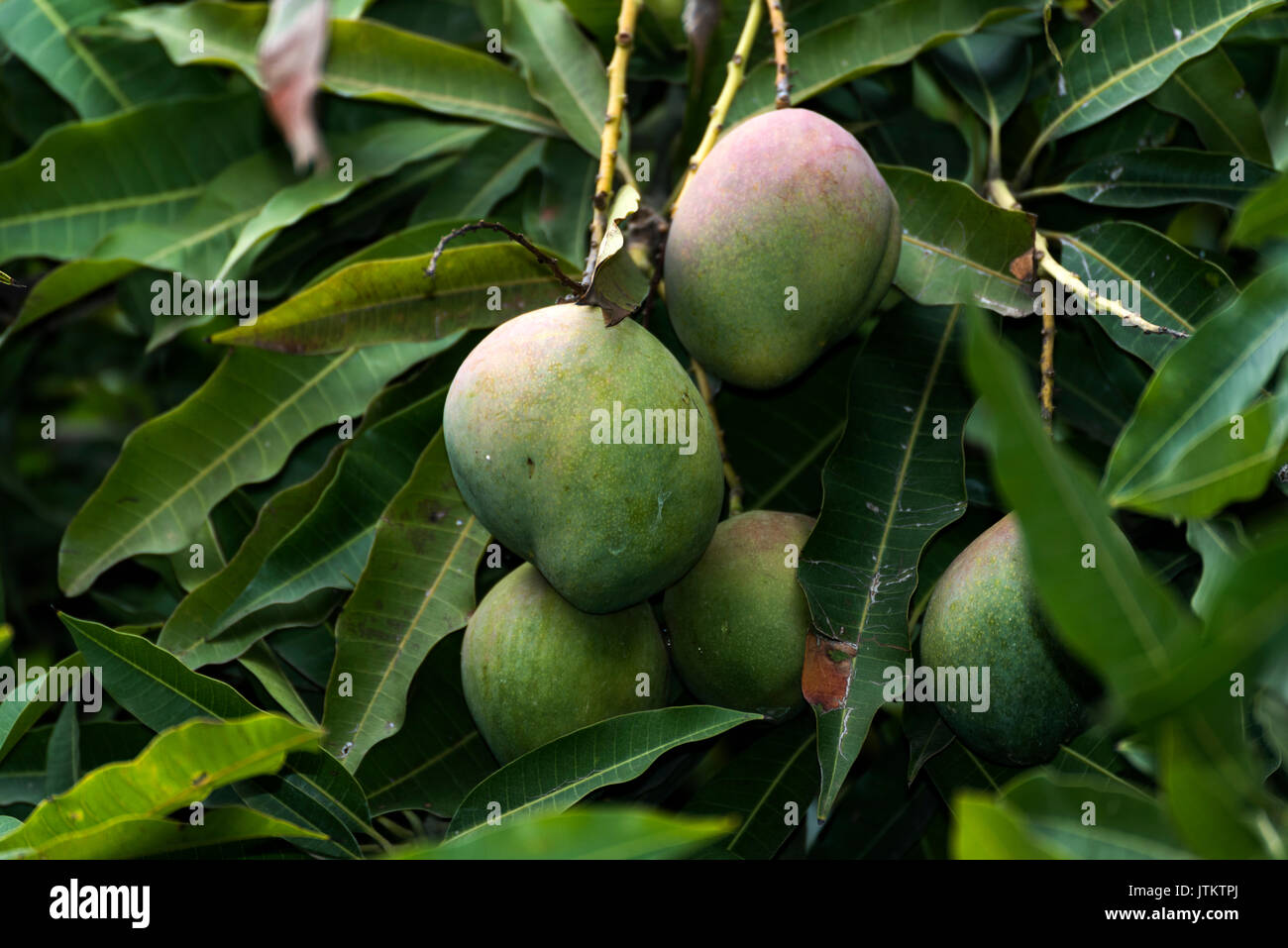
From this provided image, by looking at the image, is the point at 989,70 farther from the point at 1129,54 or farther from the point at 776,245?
the point at 776,245

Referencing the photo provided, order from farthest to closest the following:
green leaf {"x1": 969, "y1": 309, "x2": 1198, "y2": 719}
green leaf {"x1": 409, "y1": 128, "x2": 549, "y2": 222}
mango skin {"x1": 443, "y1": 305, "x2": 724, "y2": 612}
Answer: green leaf {"x1": 409, "y1": 128, "x2": 549, "y2": 222}
mango skin {"x1": 443, "y1": 305, "x2": 724, "y2": 612}
green leaf {"x1": 969, "y1": 309, "x2": 1198, "y2": 719}

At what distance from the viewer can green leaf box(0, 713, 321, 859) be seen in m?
0.94

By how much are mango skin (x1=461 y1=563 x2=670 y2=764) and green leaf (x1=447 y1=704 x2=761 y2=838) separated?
4 centimetres

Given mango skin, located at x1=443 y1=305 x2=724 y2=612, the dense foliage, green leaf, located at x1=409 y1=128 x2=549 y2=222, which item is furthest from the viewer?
green leaf, located at x1=409 y1=128 x2=549 y2=222

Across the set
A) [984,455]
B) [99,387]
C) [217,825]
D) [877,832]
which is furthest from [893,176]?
[99,387]

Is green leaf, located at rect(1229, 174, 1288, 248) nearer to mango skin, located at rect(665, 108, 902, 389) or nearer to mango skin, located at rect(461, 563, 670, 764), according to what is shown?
mango skin, located at rect(665, 108, 902, 389)

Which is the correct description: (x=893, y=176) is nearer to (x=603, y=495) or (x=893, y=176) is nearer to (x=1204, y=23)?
(x=1204, y=23)

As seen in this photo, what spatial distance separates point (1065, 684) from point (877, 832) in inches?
23.1

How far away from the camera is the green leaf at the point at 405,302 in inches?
53.3

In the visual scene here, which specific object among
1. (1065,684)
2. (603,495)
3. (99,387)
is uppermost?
(99,387)

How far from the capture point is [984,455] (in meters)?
1.50

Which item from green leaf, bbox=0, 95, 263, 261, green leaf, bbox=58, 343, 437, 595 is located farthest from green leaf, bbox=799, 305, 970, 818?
green leaf, bbox=0, 95, 263, 261
